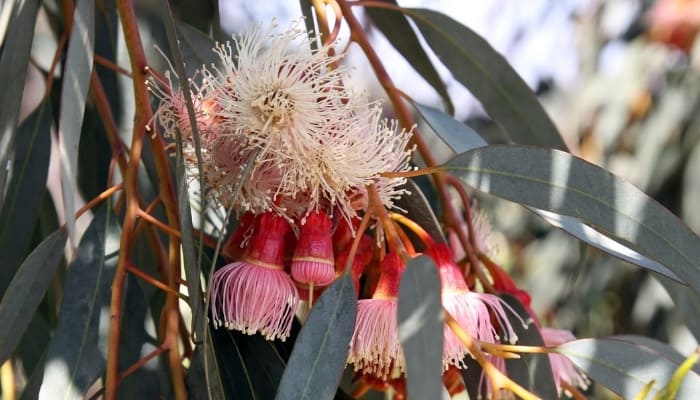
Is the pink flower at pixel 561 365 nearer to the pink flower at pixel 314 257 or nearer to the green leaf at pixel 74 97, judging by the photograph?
the pink flower at pixel 314 257

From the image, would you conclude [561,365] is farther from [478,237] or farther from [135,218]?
[135,218]

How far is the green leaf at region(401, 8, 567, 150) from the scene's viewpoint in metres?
1.01

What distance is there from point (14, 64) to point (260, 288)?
274 millimetres

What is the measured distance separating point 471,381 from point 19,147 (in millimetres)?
542

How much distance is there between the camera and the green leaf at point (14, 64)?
794mm

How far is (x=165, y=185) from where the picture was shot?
2.61 feet

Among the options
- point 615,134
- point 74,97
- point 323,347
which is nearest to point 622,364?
point 323,347

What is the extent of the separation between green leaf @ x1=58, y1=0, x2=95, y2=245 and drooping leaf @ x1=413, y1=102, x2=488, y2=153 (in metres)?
0.29

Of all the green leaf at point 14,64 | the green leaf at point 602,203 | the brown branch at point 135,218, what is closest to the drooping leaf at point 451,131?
the green leaf at point 602,203

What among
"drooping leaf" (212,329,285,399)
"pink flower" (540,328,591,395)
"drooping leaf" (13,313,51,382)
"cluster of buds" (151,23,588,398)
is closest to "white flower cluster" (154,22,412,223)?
"cluster of buds" (151,23,588,398)

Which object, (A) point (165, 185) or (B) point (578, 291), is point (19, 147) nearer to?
(A) point (165, 185)

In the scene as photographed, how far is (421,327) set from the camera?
586 mm

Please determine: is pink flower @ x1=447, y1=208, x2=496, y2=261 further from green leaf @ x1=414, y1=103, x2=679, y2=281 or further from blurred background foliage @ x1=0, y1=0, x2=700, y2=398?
blurred background foliage @ x1=0, y1=0, x2=700, y2=398

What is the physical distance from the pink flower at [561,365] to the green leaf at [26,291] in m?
0.42
